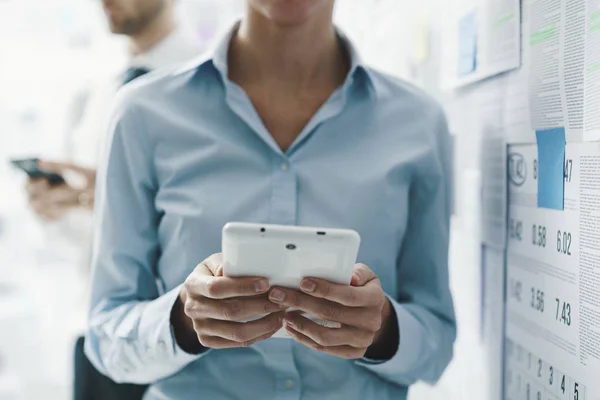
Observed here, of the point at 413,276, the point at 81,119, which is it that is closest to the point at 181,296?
the point at 413,276

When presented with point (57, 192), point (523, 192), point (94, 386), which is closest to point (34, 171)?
point (57, 192)

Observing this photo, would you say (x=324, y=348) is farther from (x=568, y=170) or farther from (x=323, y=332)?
(x=568, y=170)

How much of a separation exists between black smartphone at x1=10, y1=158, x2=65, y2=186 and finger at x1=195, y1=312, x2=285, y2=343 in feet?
3.11

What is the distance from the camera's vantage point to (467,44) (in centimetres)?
92

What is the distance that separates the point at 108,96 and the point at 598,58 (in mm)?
1244

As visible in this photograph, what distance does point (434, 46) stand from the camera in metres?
1.10

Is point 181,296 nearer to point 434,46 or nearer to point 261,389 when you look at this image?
point 261,389

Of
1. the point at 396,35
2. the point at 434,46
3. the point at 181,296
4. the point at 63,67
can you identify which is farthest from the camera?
the point at 63,67

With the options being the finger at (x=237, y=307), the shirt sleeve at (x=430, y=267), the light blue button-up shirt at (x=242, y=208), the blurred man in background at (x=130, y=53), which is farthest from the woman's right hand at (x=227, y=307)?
the blurred man in background at (x=130, y=53)

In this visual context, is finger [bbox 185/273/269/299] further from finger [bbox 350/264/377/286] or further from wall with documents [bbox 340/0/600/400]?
wall with documents [bbox 340/0/600/400]

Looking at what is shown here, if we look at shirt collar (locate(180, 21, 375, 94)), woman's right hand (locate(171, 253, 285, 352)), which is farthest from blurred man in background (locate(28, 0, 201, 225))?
woman's right hand (locate(171, 253, 285, 352))

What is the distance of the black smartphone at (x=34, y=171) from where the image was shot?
1.40 m

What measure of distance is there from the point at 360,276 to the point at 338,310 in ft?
0.17

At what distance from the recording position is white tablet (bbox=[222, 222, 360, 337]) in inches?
21.5
